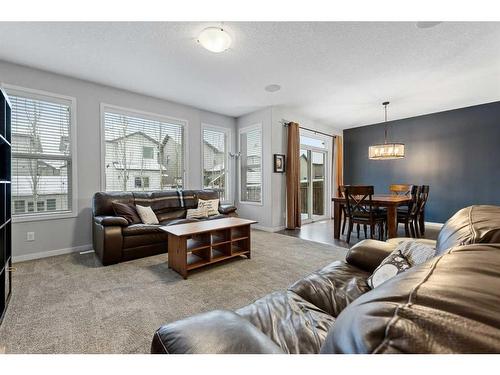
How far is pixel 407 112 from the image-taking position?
5301mm

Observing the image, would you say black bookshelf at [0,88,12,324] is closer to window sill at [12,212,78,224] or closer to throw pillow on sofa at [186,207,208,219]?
window sill at [12,212,78,224]

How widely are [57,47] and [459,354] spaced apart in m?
3.91

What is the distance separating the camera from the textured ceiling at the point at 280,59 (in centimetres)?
236

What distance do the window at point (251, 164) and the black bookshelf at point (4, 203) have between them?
394 cm

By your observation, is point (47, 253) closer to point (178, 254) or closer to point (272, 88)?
point (178, 254)

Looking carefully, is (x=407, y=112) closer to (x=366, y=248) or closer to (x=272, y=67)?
(x=272, y=67)

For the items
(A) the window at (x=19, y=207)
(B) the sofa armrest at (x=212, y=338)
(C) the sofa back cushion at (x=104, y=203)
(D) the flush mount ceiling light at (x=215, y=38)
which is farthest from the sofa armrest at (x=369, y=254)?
(A) the window at (x=19, y=207)

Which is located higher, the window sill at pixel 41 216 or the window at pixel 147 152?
the window at pixel 147 152

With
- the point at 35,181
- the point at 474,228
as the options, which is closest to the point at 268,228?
the point at 35,181

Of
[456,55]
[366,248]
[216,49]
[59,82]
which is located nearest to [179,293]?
[366,248]

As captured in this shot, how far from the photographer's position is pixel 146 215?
11.5 feet

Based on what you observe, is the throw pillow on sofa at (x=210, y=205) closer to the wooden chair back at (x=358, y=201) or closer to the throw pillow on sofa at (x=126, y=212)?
the throw pillow on sofa at (x=126, y=212)

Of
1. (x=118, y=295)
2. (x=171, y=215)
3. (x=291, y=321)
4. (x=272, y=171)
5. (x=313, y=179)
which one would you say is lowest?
(x=118, y=295)

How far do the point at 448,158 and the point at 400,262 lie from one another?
17.9 ft
